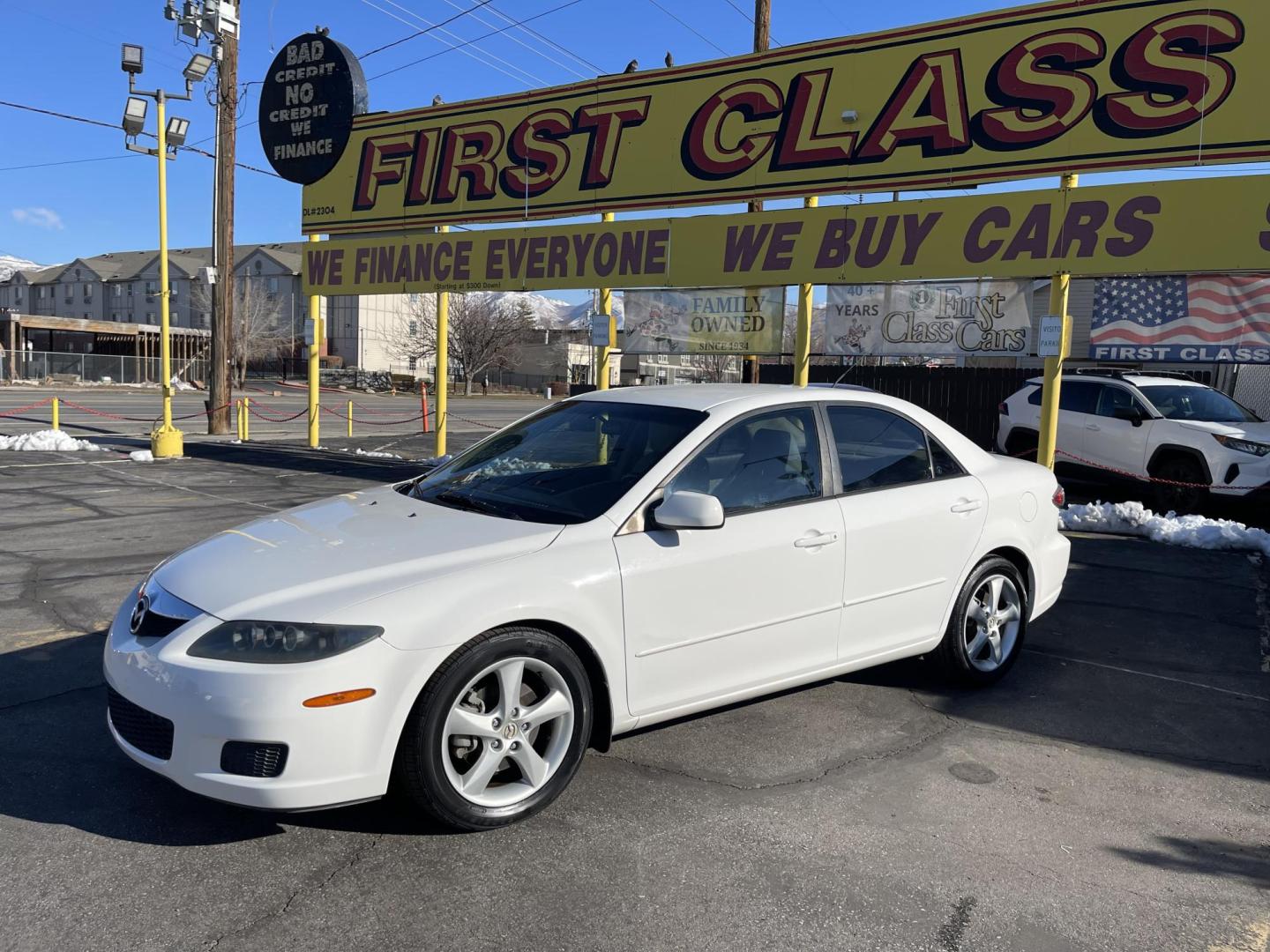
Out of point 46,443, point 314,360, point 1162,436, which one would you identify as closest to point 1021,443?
point 1162,436

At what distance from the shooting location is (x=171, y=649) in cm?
330

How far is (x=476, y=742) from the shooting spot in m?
3.52

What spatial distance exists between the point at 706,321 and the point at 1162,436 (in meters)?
5.87

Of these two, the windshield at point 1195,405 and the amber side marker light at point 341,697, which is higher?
the windshield at point 1195,405

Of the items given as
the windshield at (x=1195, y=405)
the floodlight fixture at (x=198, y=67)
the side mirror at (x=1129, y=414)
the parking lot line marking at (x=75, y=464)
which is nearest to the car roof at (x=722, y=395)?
the side mirror at (x=1129, y=414)

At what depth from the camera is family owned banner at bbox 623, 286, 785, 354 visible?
43.1 feet

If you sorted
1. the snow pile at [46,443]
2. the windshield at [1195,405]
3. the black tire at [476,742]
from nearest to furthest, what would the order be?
the black tire at [476,742]
the windshield at [1195,405]
the snow pile at [46,443]

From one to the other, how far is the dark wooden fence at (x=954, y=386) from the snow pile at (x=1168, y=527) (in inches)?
219

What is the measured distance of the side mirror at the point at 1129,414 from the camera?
39.3 ft

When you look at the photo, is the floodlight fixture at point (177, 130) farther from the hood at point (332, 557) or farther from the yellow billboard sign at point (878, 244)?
the hood at point (332, 557)

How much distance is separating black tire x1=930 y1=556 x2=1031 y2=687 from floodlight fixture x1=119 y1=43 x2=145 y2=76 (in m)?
15.5

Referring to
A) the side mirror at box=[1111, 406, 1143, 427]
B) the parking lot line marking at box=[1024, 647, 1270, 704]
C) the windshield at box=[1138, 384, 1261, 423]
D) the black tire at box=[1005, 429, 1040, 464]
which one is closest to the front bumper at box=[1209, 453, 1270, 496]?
the windshield at box=[1138, 384, 1261, 423]

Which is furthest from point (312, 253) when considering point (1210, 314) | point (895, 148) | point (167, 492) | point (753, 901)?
point (753, 901)

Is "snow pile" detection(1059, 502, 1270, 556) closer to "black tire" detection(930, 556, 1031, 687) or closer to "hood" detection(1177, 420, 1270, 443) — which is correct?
"hood" detection(1177, 420, 1270, 443)
